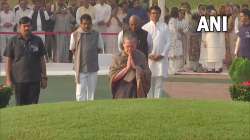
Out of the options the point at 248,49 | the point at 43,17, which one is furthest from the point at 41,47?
the point at 43,17

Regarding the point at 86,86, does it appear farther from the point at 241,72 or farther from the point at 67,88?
the point at 67,88

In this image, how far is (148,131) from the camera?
19.0ft

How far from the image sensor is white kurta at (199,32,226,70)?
18844mm

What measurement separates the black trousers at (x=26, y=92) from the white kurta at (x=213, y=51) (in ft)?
32.3

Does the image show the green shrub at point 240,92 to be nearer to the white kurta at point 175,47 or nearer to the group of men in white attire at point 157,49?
the group of men in white attire at point 157,49

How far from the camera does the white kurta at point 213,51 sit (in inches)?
742

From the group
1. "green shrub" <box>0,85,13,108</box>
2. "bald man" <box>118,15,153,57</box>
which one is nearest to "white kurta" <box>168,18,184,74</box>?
"bald man" <box>118,15,153,57</box>

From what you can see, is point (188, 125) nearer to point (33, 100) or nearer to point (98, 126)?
point (98, 126)

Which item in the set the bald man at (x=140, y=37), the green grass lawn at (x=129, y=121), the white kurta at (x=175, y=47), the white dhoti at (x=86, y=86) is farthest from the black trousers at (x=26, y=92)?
the white kurta at (x=175, y=47)

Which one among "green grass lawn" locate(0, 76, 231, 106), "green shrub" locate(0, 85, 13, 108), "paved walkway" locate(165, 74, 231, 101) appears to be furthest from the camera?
"paved walkway" locate(165, 74, 231, 101)

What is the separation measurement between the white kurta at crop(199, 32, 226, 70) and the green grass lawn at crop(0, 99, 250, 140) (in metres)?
11.9

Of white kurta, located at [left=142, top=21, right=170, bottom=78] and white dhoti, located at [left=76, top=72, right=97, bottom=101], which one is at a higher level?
white kurta, located at [left=142, top=21, right=170, bottom=78]

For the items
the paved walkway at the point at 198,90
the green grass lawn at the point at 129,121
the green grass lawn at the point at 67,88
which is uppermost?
the green grass lawn at the point at 129,121

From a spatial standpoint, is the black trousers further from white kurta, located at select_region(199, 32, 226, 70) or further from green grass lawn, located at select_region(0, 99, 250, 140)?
white kurta, located at select_region(199, 32, 226, 70)
